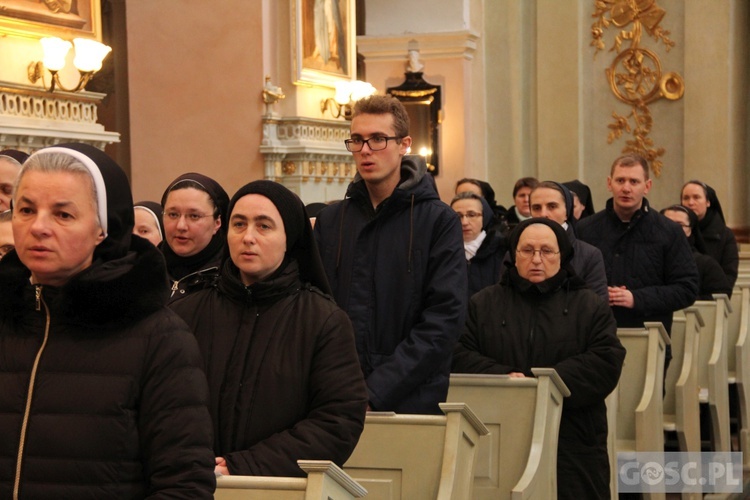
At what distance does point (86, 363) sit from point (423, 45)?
1239cm

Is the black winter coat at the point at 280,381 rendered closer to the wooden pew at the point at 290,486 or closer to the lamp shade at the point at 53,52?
the wooden pew at the point at 290,486

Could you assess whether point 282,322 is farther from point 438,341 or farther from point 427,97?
point 427,97

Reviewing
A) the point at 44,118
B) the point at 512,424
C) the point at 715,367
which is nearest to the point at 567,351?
the point at 512,424

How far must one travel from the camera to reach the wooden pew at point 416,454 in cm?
367

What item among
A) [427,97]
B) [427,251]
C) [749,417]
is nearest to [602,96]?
[427,97]

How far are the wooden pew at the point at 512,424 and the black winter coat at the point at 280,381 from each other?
1.67 meters

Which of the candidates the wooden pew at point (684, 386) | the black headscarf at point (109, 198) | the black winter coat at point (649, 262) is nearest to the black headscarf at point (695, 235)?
the wooden pew at point (684, 386)

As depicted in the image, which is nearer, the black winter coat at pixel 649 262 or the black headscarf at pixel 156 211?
the black headscarf at pixel 156 211

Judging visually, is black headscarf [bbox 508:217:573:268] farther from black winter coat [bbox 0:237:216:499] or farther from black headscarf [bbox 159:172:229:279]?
black winter coat [bbox 0:237:216:499]

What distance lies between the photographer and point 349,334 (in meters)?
3.07

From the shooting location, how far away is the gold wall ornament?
1415 centimetres

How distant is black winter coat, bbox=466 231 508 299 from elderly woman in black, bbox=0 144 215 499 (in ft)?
15.5

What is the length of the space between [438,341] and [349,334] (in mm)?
864

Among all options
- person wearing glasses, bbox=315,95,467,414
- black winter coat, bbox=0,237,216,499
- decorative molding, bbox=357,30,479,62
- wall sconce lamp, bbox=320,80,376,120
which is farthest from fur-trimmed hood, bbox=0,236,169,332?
decorative molding, bbox=357,30,479,62
